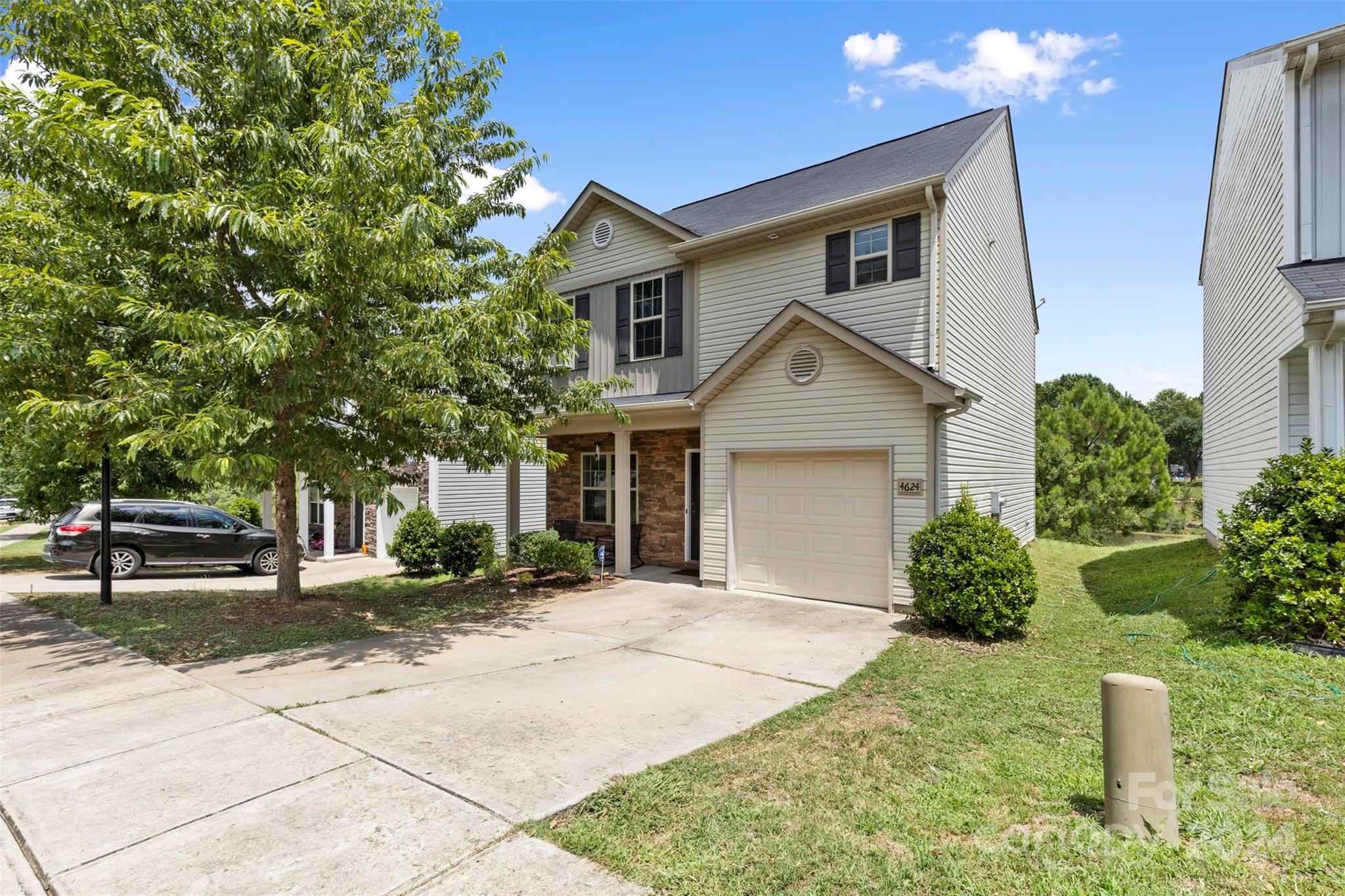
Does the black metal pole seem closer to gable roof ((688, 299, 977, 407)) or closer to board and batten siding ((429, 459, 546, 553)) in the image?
board and batten siding ((429, 459, 546, 553))

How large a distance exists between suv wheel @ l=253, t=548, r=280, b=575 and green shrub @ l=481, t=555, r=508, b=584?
18.7 feet

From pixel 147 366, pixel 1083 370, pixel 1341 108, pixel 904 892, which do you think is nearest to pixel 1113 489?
pixel 1341 108

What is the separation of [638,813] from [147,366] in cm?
760

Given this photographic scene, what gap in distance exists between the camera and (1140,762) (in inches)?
125

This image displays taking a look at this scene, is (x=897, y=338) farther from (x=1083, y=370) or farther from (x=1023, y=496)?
(x=1083, y=370)

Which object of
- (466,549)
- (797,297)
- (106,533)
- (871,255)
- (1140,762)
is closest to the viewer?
(1140,762)

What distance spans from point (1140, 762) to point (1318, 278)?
716cm

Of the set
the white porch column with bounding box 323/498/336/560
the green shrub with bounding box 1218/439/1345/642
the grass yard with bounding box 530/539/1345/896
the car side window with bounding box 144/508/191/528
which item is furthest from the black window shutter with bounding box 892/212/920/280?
the white porch column with bounding box 323/498/336/560

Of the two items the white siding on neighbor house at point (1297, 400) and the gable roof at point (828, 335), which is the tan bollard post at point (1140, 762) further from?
the white siding on neighbor house at point (1297, 400)

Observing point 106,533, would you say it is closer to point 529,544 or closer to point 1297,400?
point 529,544

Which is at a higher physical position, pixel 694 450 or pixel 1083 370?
pixel 1083 370

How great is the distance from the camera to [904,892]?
2854mm

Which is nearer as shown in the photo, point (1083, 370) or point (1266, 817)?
point (1266, 817)

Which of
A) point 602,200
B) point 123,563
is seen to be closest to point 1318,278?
point 602,200
